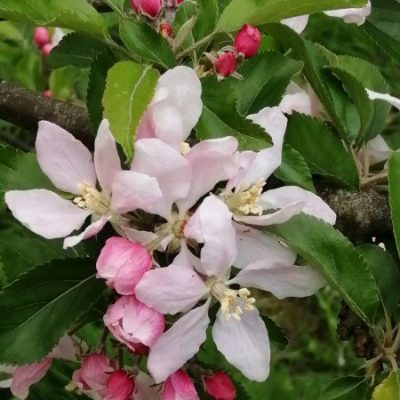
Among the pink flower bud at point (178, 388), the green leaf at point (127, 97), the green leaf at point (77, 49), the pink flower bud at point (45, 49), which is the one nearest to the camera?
the green leaf at point (127, 97)

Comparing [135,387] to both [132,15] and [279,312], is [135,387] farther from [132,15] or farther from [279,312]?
[279,312]

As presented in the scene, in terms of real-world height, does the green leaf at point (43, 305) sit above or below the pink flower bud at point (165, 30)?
below

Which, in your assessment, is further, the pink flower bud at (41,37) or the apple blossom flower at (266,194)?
the pink flower bud at (41,37)

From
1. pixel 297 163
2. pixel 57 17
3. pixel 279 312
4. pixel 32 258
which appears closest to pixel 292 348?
pixel 279 312

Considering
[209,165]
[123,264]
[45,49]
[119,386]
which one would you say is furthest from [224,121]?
[45,49]

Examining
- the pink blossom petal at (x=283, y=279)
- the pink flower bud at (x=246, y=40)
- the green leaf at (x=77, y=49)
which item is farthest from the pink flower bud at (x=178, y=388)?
the green leaf at (x=77, y=49)

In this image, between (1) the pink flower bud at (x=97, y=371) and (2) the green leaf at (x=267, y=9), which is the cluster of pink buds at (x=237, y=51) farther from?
(1) the pink flower bud at (x=97, y=371)

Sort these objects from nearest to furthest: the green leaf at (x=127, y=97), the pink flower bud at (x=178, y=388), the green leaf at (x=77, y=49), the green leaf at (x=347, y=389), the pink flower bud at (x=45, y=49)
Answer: the green leaf at (x=127, y=97) < the pink flower bud at (x=178, y=388) < the green leaf at (x=347, y=389) < the green leaf at (x=77, y=49) < the pink flower bud at (x=45, y=49)

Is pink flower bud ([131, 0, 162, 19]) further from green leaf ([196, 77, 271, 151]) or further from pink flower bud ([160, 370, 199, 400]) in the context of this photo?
pink flower bud ([160, 370, 199, 400])
